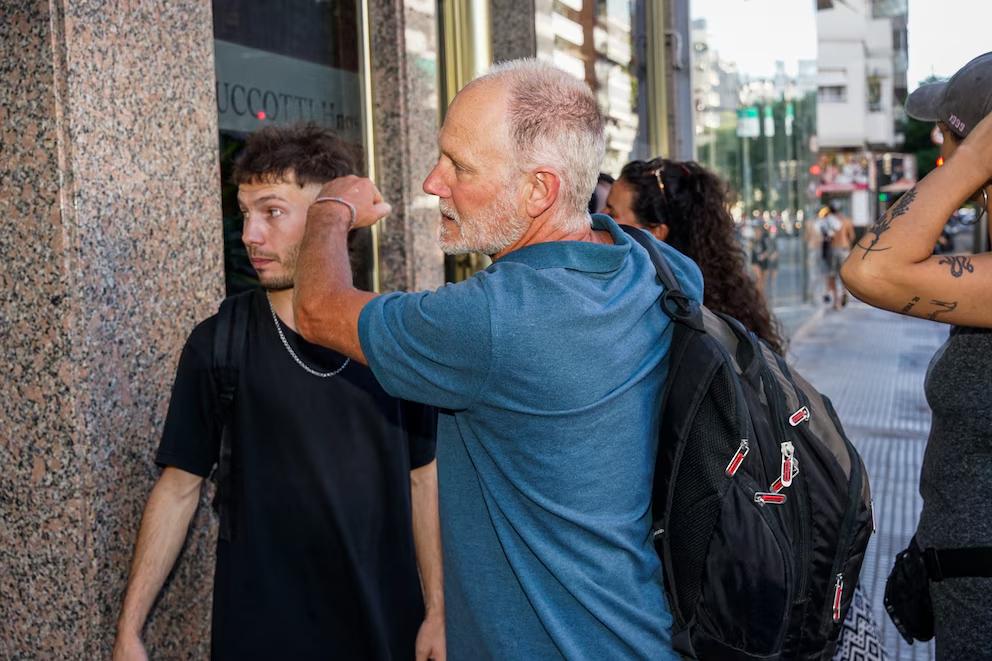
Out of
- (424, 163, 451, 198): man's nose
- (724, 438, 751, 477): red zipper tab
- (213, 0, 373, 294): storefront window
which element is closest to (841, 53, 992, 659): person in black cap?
(724, 438, 751, 477): red zipper tab

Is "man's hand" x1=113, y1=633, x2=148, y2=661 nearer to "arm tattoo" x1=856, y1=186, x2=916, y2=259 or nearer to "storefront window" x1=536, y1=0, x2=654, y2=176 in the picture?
"arm tattoo" x1=856, y1=186, x2=916, y2=259

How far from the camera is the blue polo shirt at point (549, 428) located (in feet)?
6.24

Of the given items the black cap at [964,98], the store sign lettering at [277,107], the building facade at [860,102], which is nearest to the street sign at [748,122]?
the store sign lettering at [277,107]

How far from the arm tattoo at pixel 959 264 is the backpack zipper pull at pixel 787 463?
704 millimetres

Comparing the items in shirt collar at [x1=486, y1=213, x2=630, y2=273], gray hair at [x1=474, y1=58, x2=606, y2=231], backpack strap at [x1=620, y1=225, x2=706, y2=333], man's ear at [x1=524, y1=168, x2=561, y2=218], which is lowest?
backpack strap at [x1=620, y1=225, x2=706, y2=333]

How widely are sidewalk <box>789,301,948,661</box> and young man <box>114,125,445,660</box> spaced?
8.95 feet

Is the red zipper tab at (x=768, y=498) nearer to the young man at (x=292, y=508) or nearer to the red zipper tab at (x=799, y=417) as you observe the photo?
the red zipper tab at (x=799, y=417)

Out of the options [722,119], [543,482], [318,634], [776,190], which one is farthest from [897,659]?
[776,190]

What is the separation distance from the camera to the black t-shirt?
8.64 feet

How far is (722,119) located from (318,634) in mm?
13535

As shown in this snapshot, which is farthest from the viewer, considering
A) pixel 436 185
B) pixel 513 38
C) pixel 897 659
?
pixel 513 38

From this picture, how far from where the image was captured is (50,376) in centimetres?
297

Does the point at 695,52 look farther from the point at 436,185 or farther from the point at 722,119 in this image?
the point at 436,185

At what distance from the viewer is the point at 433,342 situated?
6.27 ft
